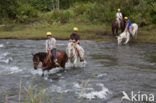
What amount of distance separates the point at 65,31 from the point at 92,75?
58.1ft

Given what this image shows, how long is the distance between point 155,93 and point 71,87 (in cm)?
352

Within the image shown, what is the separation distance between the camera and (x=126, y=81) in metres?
12.8

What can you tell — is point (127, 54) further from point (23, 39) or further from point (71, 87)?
point (23, 39)

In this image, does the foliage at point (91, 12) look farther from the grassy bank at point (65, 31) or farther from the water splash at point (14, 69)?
the water splash at point (14, 69)

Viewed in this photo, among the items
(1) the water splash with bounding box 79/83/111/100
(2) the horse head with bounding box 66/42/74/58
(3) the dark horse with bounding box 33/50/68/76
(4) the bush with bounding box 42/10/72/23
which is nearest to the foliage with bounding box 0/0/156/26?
(4) the bush with bounding box 42/10/72/23

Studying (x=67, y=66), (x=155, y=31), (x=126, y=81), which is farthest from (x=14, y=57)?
(x=155, y=31)

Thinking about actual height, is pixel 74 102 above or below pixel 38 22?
below

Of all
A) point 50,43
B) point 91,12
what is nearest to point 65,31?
point 91,12

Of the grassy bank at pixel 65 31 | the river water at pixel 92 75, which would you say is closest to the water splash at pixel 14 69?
the river water at pixel 92 75

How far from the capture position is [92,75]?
1409 cm

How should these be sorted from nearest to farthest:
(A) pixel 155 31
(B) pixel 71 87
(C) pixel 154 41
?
(B) pixel 71 87 < (C) pixel 154 41 < (A) pixel 155 31

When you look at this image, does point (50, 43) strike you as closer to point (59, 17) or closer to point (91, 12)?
point (91, 12)

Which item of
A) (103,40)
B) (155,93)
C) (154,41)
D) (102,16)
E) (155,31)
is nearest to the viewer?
(155,93)

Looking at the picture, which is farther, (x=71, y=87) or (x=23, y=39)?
(x=23, y=39)
